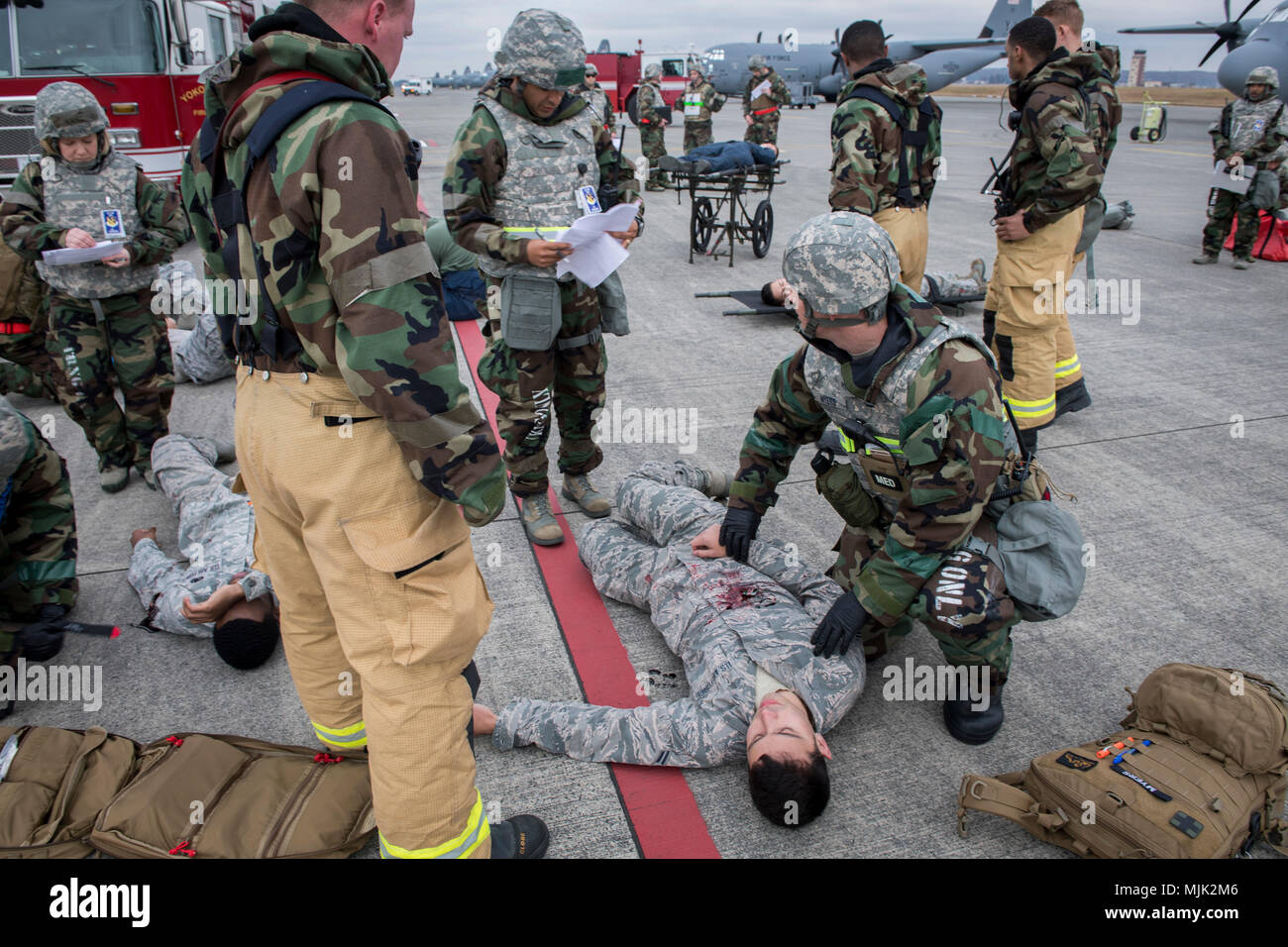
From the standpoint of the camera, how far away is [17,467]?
10.1 ft

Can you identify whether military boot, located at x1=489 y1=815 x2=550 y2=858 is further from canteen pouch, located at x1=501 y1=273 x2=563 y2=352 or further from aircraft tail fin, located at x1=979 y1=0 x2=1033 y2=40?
aircraft tail fin, located at x1=979 y1=0 x2=1033 y2=40

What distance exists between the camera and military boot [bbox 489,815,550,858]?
7.37 feet

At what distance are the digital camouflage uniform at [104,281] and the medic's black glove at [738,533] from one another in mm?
3361

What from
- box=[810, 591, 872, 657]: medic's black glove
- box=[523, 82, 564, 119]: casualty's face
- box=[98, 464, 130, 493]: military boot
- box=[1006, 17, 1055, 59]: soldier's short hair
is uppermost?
box=[1006, 17, 1055, 59]: soldier's short hair

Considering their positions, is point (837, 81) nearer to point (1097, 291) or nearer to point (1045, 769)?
point (1097, 291)

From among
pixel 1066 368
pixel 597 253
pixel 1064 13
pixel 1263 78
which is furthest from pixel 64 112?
pixel 1263 78

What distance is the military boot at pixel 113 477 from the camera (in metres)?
4.50

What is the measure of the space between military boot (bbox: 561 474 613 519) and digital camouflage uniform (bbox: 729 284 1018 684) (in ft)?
5.31

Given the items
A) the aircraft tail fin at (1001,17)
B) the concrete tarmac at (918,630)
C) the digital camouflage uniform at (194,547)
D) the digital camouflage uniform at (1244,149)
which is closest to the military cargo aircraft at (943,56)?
the aircraft tail fin at (1001,17)

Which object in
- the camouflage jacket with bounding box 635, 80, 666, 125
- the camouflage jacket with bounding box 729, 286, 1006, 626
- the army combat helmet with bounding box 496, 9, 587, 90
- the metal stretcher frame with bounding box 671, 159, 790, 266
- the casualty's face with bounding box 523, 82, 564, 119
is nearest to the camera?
the camouflage jacket with bounding box 729, 286, 1006, 626

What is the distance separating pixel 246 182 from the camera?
1.71 m

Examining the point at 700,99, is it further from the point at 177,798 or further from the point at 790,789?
the point at 177,798

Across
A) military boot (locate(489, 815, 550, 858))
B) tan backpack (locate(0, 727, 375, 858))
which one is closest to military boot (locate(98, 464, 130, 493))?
tan backpack (locate(0, 727, 375, 858))

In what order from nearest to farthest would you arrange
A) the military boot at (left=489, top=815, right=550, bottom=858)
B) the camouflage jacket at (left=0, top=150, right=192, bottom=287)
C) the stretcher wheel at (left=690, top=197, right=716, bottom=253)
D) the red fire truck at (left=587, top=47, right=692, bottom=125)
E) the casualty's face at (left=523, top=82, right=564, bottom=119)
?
the military boot at (left=489, top=815, right=550, bottom=858) < the casualty's face at (left=523, top=82, right=564, bottom=119) < the camouflage jacket at (left=0, top=150, right=192, bottom=287) < the stretcher wheel at (left=690, top=197, right=716, bottom=253) < the red fire truck at (left=587, top=47, right=692, bottom=125)
